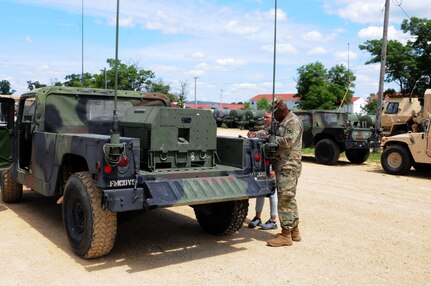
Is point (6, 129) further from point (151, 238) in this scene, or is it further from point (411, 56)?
point (411, 56)

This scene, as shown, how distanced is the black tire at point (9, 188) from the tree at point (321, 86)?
117 ft

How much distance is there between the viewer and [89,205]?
4.49 metres

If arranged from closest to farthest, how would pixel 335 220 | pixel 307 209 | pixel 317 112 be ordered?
pixel 335 220 < pixel 307 209 < pixel 317 112

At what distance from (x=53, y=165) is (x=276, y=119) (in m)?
2.66

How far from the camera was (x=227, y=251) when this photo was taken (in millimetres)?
5219

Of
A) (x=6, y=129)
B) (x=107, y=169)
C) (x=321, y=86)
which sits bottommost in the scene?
(x=107, y=169)

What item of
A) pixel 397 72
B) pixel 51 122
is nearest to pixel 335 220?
pixel 51 122

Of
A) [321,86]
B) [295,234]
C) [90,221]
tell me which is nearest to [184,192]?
[90,221]

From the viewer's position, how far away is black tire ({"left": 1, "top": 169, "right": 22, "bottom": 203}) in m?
7.08

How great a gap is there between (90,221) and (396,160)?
9978 mm

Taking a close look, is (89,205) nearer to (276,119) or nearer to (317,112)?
(276,119)

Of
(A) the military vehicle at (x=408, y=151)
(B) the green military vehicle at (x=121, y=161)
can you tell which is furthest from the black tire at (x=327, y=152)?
(B) the green military vehicle at (x=121, y=161)

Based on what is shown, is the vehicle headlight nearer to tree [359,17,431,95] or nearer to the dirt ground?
the dirt ground

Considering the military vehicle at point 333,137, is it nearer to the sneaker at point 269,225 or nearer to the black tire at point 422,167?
the black tire at point 422,167
